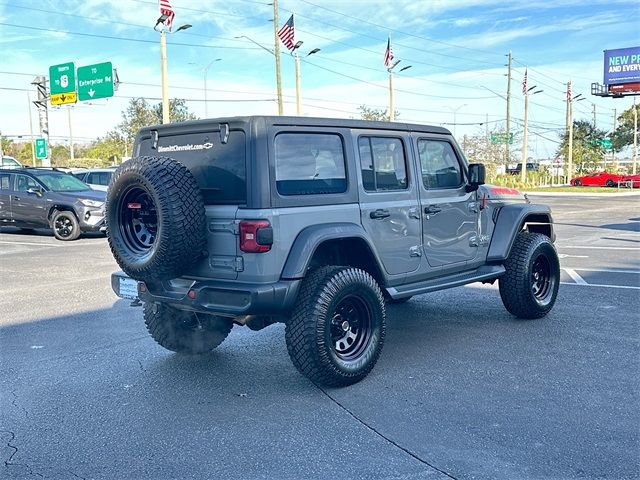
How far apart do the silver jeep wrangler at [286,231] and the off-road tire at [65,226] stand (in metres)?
10.2

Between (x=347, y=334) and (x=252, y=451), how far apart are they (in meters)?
1.49

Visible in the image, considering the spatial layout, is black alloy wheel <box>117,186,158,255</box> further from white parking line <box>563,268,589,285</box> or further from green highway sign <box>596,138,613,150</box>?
green highway sign <box>596,138,613,150</box>

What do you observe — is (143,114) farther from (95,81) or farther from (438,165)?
(438,165)

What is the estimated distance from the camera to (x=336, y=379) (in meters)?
4.64

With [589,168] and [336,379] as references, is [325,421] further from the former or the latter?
[589,168]

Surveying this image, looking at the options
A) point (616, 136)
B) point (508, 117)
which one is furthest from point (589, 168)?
point (508, 117)

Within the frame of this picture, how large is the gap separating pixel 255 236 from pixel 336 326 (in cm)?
104

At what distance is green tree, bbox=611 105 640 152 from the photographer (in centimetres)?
6744

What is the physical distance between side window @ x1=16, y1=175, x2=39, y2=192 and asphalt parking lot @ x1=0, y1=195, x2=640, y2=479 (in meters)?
9.06

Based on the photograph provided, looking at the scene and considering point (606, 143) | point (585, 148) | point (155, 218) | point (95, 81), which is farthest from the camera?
point (585, 148)

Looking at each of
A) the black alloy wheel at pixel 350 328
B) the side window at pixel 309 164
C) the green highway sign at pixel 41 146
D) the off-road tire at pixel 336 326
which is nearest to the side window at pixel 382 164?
the side window at pixel 309 164

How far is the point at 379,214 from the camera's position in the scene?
5156mm

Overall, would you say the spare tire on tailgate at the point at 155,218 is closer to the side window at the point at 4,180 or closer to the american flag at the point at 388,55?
the side window at the point at 4,180

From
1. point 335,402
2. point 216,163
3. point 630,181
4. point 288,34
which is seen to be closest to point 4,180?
point 216,163
